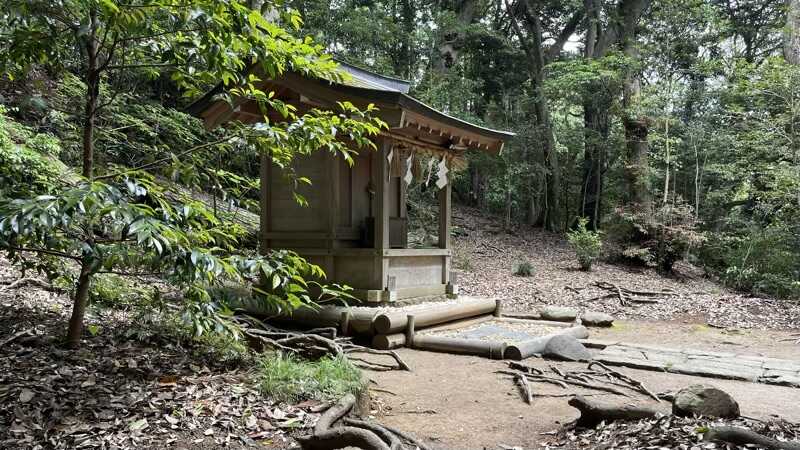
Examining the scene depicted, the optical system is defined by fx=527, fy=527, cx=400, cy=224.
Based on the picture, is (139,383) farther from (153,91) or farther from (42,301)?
(153,91)

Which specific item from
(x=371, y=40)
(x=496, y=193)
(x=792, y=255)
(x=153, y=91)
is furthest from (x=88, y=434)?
(x=496, y=193)

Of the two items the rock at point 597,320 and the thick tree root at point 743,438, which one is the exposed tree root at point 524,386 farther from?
the rock at point 597,320

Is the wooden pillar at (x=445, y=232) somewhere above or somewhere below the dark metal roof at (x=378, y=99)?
below

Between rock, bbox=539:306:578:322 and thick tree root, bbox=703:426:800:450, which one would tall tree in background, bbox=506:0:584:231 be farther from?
thick tree root, bbox=703:426:800:450

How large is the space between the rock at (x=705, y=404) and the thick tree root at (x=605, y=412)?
0.75ft

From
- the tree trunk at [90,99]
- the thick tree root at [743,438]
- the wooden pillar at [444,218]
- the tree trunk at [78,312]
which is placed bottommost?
the thick tree root at [743,438]

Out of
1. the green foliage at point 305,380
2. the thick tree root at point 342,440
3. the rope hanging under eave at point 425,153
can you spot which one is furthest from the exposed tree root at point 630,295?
the thick tree root at point 342,440

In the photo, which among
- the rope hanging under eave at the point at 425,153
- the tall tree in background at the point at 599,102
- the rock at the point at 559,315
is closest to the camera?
the rope hanging under eave at the point at 425,153

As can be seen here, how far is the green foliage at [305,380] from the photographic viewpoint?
368 cm

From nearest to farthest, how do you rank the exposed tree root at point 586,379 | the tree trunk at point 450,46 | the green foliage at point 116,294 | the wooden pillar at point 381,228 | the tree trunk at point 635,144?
the exposed tree root at point 586,379, the green foliage at point 116,294, the wooden pillar at point 381,228, the tree trunk at point 635,144, the tree trunk at point 450,46

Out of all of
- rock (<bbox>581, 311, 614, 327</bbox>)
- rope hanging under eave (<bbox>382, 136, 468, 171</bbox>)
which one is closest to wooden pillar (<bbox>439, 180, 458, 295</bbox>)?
rope hanging under eave (<bbox>382, 136, 468, 171</bbox>)

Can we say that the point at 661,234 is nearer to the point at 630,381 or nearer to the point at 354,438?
the point at 630,381

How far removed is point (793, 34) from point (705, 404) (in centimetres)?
1405

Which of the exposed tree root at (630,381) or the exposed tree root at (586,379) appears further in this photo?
the exposed tree root at (586,379)
